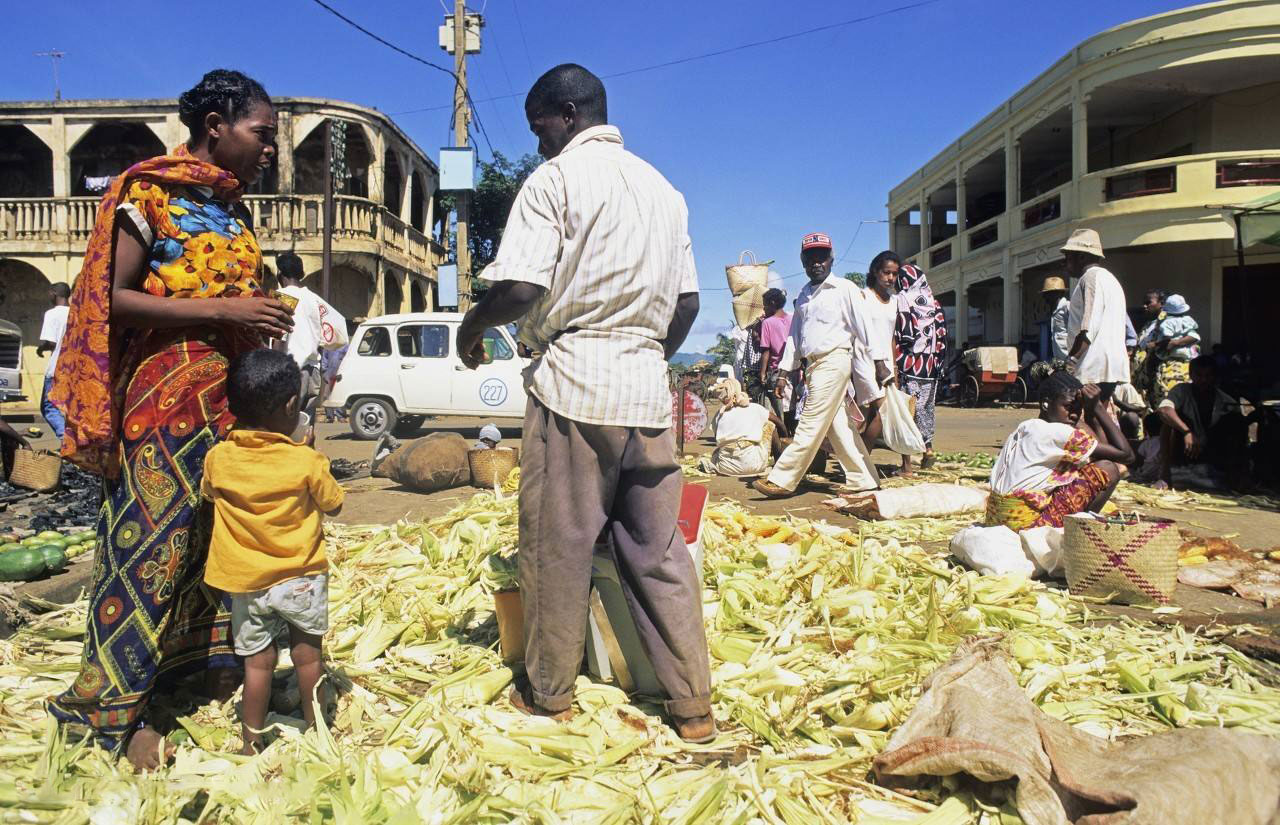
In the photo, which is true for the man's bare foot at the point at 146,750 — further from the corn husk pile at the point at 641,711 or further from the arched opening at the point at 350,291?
the arched opening at the point at 350,291

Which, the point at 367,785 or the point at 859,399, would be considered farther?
the point at 859,399

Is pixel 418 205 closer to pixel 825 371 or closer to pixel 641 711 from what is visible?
pixel 825 371

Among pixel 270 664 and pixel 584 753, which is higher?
pixel 270 664

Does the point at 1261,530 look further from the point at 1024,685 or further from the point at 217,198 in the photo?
the point at 217,198

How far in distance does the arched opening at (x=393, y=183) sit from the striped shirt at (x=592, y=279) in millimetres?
26110

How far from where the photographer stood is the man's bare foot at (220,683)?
9.16 feet

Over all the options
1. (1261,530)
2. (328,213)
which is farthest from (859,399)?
(328,213)

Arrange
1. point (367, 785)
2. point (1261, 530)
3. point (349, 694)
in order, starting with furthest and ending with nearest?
1. point (1261, 530)
2. point (349, 694)
3. point (367, 785)

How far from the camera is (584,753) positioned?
8.05ft

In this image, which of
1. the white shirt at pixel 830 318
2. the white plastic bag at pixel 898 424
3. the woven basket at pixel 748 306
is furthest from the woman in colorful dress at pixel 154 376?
the woven basket at pixel 748 306

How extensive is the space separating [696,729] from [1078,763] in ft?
3.47

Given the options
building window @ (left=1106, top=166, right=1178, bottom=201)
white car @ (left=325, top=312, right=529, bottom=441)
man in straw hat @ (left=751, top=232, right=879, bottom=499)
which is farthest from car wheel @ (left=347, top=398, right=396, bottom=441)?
building window @ (left=1106, top=166, right=1178, bottom=201)

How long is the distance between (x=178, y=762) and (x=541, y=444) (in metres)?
1.35

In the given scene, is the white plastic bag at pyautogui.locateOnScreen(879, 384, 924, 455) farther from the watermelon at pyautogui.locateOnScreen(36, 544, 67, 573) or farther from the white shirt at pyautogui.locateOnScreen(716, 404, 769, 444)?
the watermelon at pyautogui.locateOnScreen(36, 544, 67, 573)
